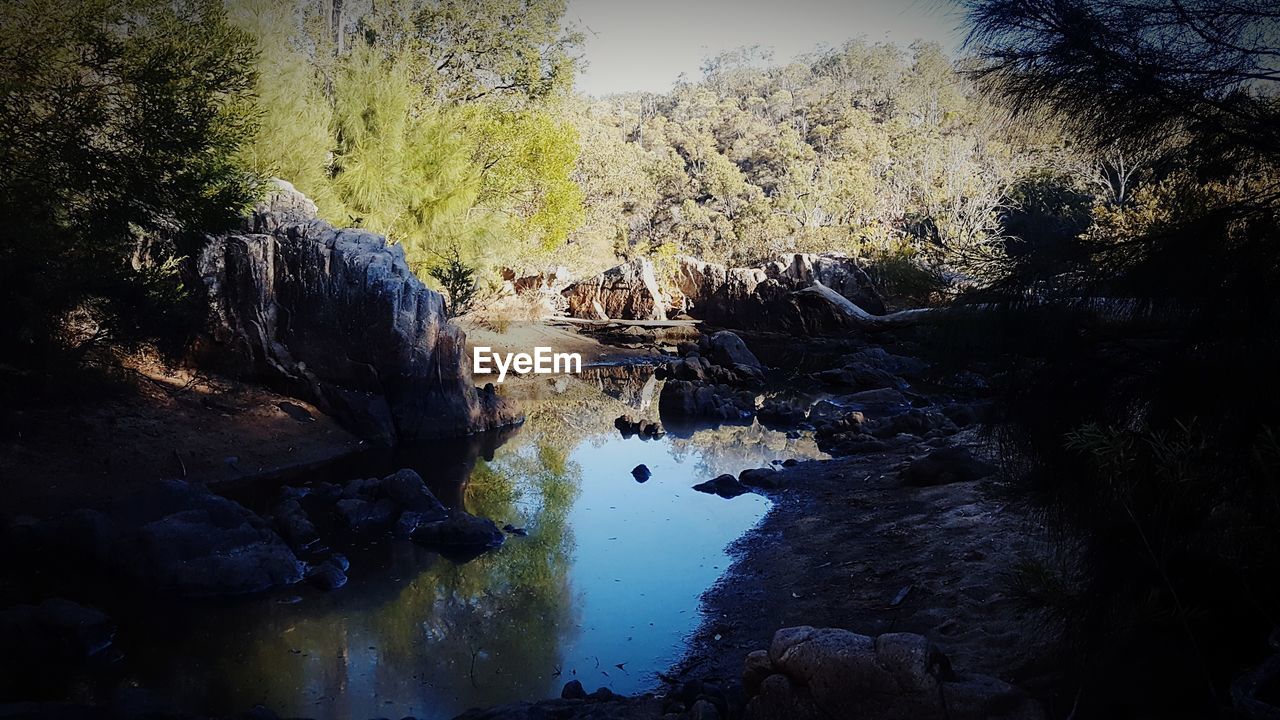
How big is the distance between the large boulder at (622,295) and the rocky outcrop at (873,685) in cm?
2785

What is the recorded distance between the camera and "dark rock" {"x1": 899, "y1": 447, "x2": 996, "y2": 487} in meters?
10.8

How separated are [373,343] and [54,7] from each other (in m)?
6.59

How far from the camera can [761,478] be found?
12281 millimetres

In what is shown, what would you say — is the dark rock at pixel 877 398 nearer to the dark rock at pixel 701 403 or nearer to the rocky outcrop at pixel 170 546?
the dark rock at pixel 701 403

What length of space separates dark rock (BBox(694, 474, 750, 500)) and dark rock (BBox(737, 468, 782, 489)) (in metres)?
0.15

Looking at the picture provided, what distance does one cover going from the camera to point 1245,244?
4.06 meters

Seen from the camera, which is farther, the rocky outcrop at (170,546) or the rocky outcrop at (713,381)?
the rocky outcrop at (713,381)

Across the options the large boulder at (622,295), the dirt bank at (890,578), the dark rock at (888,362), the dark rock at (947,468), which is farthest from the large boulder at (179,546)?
the large boulder at (622,295)

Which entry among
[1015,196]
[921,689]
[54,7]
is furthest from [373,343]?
[1015,196]

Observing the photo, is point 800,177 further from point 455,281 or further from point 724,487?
point 724,487

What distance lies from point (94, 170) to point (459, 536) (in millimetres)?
5970

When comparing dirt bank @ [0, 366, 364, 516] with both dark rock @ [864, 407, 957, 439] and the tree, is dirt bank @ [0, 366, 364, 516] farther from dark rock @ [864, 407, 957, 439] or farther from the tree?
the tree

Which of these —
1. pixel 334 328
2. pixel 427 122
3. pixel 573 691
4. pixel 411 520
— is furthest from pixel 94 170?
pixel 427 122

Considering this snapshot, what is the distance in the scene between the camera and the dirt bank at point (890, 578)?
5918 mm
